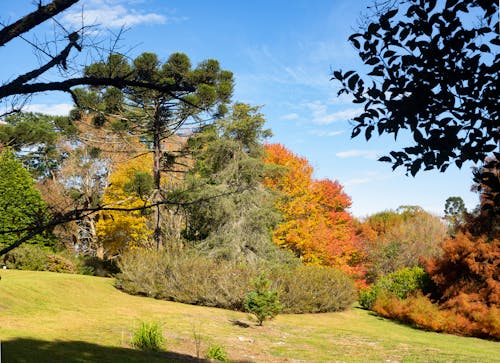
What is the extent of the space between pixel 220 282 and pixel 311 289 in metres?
3.88

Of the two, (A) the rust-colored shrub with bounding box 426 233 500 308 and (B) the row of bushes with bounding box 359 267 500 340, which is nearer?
(B) the row of bushes with bounding box 359 267 500 340

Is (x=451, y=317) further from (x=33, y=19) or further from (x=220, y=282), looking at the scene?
(x=33, y=19)

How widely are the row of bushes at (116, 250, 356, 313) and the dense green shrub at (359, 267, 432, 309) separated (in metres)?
2.21

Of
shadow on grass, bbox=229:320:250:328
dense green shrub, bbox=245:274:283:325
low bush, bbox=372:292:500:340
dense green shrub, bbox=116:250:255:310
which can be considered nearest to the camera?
shadow on grass, bbox=229:320:250:328

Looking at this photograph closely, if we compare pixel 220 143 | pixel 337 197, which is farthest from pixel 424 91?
pixel 337 197

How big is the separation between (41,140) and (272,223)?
16.3 metres

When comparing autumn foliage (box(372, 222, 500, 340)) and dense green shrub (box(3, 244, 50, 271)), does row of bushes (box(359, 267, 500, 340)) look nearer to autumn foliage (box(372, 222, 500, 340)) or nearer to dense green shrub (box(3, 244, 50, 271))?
autumn foliage (box(372, 222, 500, 340))

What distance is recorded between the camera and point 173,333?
12.0m

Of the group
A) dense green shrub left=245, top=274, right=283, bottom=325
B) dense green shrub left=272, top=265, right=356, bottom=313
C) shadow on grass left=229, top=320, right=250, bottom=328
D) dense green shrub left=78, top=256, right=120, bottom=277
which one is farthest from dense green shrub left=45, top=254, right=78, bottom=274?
dense green shrub left=245, top=274, right=283, bottom=325

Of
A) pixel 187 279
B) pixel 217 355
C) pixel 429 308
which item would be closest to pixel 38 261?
pixel 187 279

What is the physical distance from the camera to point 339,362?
973 centimetres

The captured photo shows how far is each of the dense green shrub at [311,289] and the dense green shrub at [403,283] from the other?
2.19 meters

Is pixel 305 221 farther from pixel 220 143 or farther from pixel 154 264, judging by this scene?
pixel 154 264

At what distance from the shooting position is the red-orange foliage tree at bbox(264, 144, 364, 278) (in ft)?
79.1
